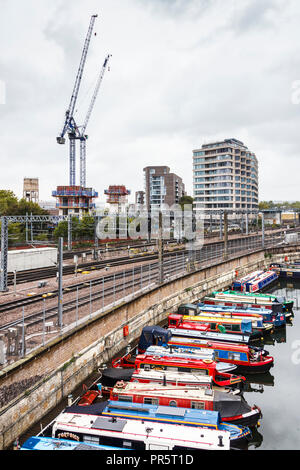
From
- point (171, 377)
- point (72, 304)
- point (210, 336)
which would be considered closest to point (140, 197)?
point (210, 336)

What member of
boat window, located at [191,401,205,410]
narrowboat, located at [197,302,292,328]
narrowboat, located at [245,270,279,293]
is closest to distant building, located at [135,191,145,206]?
narrowboat, located at [245,270,279,293]

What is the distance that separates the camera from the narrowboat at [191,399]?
15211 mm

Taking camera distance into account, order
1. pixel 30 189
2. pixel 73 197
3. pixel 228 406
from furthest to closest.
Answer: pixel 30 189
pixel 73 197
pixel 228 406

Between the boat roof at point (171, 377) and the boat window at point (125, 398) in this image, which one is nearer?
the boat window at point (125, 398)

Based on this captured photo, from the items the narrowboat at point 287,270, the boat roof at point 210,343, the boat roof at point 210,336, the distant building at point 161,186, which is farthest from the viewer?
the distant building at point 161,186

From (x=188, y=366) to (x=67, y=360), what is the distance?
6457 millimetres

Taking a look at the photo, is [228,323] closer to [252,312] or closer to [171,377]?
[252,312]

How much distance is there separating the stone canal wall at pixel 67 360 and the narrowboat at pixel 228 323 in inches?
109

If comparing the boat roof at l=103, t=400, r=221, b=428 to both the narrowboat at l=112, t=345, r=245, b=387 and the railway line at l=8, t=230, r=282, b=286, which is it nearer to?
the narrowboat at l=112, t=345, r=245, b=387

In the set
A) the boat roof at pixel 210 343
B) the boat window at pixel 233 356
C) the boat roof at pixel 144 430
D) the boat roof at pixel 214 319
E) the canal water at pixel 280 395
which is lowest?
the canal water at pixel 280 395

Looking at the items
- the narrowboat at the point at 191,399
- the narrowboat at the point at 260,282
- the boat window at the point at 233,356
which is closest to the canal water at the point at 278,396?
the narrowboat at the point at 191,399

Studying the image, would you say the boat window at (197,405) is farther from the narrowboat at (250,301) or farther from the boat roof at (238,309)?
the narrowboat at (250,301)

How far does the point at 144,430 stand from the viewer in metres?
12.5

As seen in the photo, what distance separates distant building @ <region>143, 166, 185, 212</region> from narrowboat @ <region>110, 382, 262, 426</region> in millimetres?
130090
